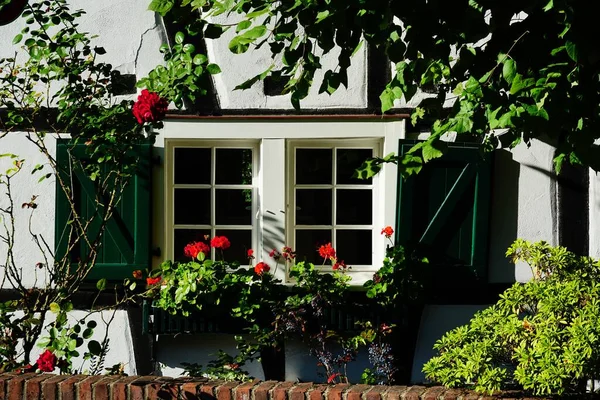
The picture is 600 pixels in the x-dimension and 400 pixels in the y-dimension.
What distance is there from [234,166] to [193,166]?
0.26 m

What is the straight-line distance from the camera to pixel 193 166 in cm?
686

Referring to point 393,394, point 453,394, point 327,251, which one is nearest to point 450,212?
point 327,251

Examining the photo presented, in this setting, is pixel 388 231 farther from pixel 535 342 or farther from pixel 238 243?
pixel 535 342

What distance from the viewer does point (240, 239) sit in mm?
6918

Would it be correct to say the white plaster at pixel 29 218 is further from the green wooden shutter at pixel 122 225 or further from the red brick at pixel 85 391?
the red brick at pixel 85 391

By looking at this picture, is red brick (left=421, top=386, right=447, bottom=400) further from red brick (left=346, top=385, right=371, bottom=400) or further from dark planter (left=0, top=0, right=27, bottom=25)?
dark planter (left=0, top=0, right=27, bottom=25)

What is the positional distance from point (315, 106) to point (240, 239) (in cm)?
100

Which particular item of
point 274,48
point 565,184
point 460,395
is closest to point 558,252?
point 565,184

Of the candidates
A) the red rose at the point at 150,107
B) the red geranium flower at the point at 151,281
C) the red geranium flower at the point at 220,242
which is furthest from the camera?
the red geranium flower at the point at 220,242

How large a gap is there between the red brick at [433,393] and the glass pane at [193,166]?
2.34 metres

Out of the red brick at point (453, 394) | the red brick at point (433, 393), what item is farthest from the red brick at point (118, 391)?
the red brick at point (453, 394)

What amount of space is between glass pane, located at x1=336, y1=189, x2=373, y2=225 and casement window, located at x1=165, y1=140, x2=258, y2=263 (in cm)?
56

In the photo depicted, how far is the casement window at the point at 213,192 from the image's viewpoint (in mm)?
6793

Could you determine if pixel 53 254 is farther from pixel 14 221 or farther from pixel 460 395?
pixel 460 395
